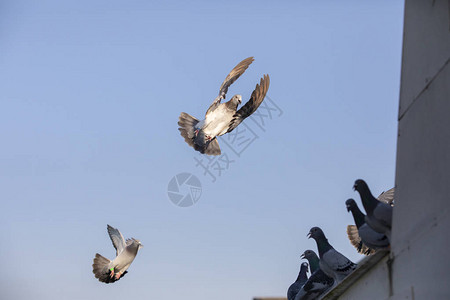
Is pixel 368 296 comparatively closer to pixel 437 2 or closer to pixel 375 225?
pixel 375 225

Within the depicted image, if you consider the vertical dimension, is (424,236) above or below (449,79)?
below

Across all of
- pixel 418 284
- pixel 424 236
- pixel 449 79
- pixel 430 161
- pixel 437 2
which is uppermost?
pixel 437 2

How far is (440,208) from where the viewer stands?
534 cm

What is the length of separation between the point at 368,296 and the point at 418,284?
147 cm

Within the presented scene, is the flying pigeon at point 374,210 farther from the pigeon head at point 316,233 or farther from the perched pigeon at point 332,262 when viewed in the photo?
the pigeon head at point 316,233

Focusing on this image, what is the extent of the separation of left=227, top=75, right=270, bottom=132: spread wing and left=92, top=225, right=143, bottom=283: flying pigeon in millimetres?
4531

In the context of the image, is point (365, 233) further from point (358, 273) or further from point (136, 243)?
point (136, 243)

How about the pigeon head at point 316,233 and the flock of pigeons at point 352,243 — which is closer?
the flock of pigeons at point 352,243

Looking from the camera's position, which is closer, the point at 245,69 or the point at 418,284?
the point at 418,284

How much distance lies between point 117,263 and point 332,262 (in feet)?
26.9

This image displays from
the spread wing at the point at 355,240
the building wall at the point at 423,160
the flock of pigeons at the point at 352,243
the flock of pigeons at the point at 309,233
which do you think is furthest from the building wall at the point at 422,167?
the spread wing at the point at 355,240

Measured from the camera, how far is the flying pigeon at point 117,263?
15.8m

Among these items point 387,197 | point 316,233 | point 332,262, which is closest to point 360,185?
point 332,262

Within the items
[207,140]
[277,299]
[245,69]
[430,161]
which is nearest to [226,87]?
[245,69]
